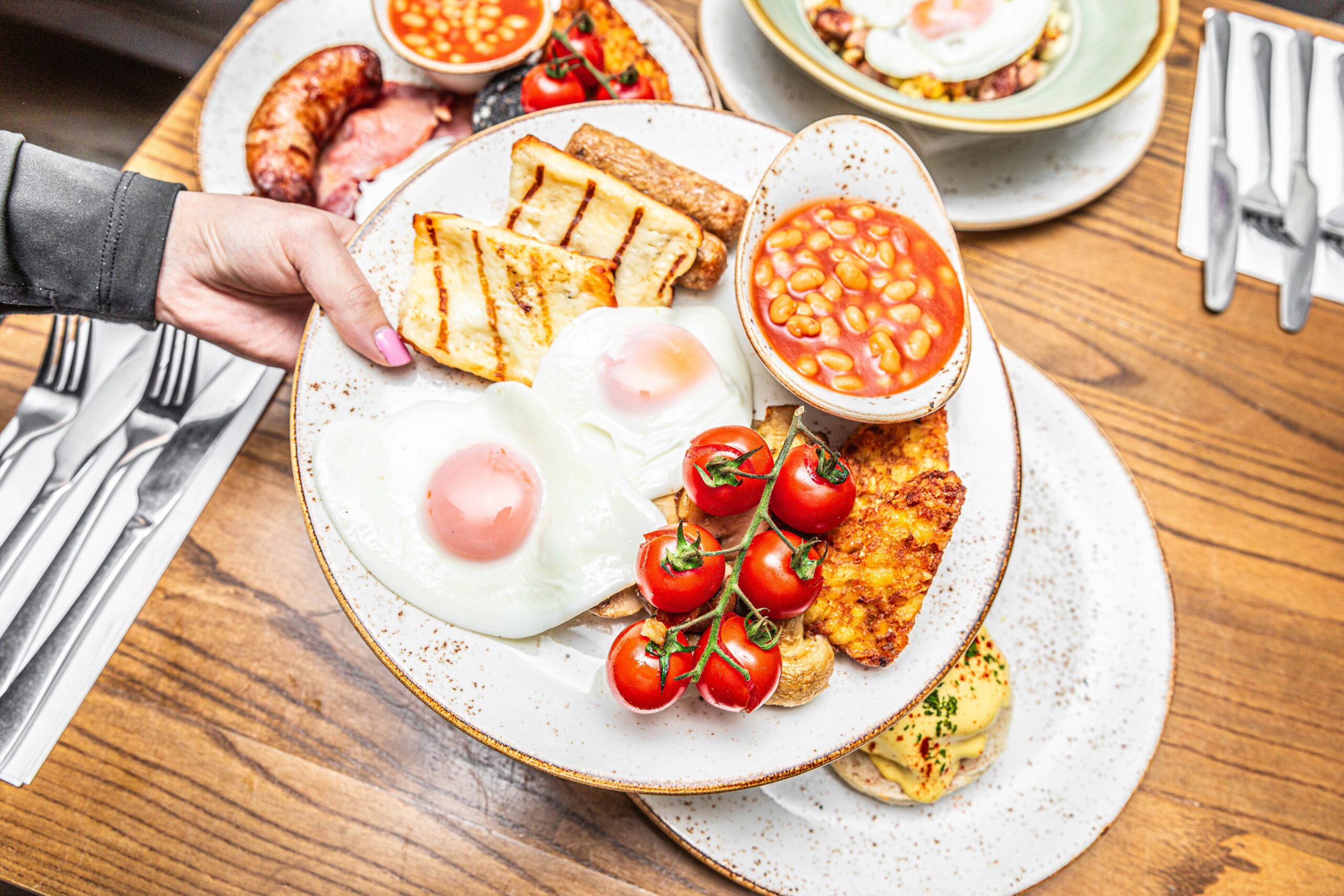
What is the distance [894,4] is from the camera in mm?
3074

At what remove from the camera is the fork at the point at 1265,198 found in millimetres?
3020

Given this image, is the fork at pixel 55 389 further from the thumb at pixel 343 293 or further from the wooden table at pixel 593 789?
the thumb at pixel 343 293

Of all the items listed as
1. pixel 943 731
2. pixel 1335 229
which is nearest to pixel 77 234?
pixel 943 731

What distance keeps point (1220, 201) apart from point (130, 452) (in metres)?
4.20

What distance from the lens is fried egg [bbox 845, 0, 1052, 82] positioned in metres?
3.03

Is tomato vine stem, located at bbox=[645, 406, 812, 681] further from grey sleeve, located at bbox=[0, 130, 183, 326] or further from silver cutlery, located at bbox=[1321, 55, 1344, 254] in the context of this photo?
silver cutlery, located at bbox=[1321, 55, 1344, 254]

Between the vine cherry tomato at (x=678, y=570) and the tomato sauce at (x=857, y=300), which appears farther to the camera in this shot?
the tomato sauce at (x=857, y=300)

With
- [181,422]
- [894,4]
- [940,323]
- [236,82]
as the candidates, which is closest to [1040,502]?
[940,323]

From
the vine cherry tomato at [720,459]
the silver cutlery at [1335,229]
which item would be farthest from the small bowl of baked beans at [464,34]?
the silver cutlery at [1335,229]

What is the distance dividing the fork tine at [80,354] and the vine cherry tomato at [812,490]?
2.40 m

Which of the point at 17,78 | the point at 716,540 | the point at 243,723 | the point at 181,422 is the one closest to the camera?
the point at 716,540

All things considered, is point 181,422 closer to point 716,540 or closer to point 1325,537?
point 716,540

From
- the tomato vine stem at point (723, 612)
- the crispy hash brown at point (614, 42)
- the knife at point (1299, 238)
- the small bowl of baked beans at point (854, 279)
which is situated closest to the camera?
the tomato vine stem at point (723, 612)

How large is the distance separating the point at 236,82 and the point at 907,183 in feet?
8.26
